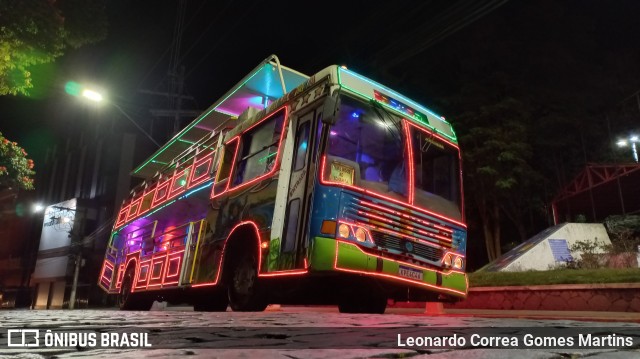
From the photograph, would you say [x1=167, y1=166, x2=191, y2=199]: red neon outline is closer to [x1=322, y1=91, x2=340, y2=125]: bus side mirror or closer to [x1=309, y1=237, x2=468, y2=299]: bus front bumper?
[x1=322, y1=91, x2=340, y2=125]: bus side mirror

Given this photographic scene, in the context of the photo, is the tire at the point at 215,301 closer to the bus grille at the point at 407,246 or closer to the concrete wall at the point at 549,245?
the bus grille at the point at 407,246

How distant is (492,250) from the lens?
20.7 metres

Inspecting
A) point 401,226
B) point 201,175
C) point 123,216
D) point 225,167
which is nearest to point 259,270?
point 401,226

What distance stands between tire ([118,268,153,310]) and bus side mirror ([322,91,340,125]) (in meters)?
8.27

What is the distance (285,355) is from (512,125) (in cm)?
1847

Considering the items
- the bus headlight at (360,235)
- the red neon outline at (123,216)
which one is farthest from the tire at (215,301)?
the red neon outline at (123,216)

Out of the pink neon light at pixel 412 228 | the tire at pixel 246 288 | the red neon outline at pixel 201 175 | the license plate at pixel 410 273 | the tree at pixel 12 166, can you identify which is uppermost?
the tree at pixel 12 166

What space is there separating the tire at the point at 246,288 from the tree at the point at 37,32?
8254 millimetres

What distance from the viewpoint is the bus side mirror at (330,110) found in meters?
5.64

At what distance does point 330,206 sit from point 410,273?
153cm

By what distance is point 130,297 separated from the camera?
450 inches

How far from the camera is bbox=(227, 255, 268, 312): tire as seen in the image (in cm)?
639

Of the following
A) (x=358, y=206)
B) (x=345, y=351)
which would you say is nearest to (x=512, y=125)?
(x=358, y=206)

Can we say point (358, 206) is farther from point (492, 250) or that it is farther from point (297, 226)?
point (492, 250)
